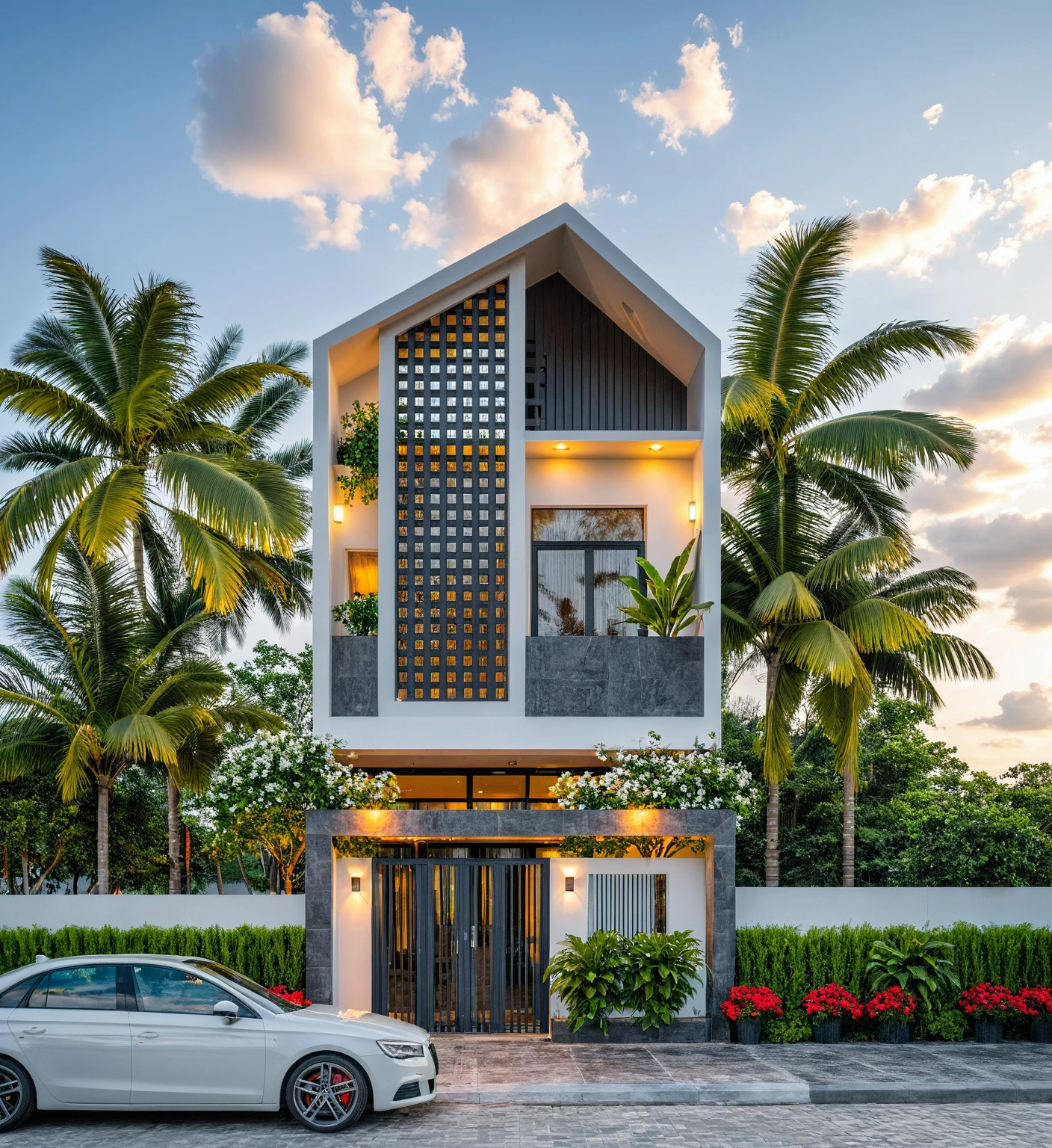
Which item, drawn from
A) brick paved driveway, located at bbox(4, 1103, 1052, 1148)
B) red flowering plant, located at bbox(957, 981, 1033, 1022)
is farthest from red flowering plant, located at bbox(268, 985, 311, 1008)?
red flowering plant, located at bbox(957, 981, 1033, 1022)

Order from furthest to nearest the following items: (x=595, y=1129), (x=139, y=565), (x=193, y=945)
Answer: (x=139, y=565) → (x=193, y=945) → (x=595, y=1129)

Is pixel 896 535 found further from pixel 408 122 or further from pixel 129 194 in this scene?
pixel 129 194

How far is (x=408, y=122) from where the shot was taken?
16.2 metres

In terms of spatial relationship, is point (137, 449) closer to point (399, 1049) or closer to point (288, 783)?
point (288, 783)

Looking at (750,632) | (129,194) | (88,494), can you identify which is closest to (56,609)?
(88,494)

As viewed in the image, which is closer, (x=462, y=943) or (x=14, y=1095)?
(x=14, y=1095)

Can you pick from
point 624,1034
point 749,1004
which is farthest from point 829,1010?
point 624,1034

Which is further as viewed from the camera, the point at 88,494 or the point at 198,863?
the point at 198,863

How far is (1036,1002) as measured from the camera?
465 inches

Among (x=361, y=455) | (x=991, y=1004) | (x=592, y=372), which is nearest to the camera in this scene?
(x=991, y=1004)

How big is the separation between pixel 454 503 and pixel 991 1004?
879 cm

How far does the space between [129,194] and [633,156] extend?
27.1 ft

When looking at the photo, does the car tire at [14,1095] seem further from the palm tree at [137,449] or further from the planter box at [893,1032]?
the planter box at [893,1032]

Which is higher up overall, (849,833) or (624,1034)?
Answer: (849,833)
